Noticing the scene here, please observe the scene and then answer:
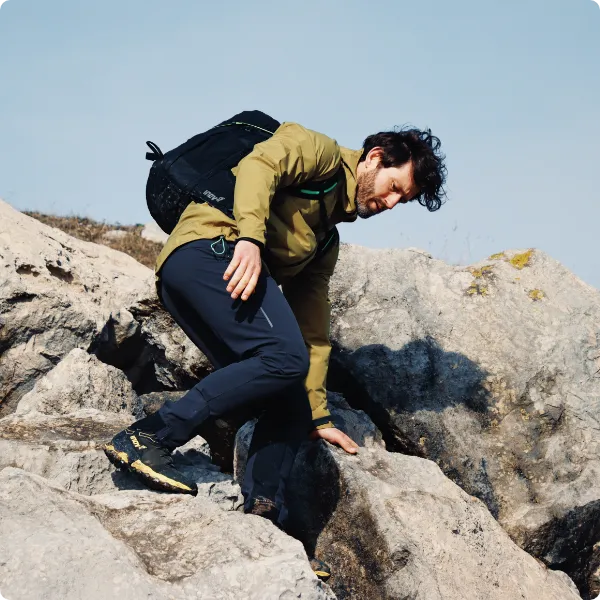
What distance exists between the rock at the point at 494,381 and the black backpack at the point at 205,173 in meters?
2.30

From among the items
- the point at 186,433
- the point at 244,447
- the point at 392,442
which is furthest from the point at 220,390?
the point at 392,442

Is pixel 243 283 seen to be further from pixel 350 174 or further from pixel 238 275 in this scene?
→ pixel 350 174

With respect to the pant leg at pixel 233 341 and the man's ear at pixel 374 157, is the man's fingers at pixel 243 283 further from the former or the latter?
the man's ear at pixel 374 157

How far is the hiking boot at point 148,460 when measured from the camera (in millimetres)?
4645

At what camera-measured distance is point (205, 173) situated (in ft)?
16.0

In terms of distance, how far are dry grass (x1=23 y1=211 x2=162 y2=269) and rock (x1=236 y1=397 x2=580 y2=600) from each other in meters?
9.95

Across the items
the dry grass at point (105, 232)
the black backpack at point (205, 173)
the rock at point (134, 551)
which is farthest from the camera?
the dry grass at point (105, 232)

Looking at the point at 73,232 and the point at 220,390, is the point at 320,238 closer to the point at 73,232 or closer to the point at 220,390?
the point at 220,390

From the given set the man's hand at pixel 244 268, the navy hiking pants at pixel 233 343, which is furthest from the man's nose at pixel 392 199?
the man's hand at pixel 244 268

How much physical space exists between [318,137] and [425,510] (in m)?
2.47

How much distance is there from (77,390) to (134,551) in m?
3.29

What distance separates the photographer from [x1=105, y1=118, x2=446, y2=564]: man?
459 cm

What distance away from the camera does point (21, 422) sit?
6.02 meters

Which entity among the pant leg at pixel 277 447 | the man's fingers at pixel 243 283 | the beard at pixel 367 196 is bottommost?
the pant leg at pixel 277 447
